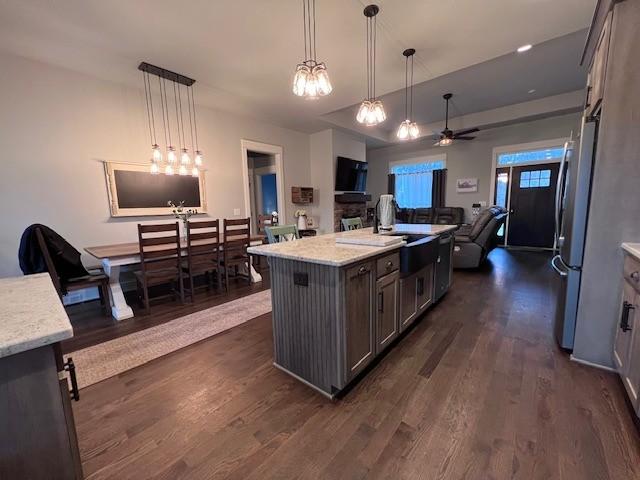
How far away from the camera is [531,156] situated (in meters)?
5.84

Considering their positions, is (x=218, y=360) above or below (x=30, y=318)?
below

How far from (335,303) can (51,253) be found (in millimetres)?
2939

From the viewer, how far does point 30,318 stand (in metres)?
0.77

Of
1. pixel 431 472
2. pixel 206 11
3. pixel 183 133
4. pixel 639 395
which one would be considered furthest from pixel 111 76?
pixel 639 395

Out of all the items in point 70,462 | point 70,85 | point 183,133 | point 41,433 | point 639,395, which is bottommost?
point 639,395

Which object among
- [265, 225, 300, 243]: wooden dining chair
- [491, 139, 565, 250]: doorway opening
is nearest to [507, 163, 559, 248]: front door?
[491, 139, 565, 250]: doorway opening

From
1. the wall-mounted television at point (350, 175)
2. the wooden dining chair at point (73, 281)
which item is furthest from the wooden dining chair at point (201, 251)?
the wall-mounted television at point (350, 175)

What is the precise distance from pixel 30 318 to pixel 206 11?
268 cm

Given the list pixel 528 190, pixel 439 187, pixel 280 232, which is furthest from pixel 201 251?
pixel 528 190

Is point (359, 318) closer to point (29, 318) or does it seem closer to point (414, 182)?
point (29, 318)

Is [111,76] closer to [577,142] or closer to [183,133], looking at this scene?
[183,133]

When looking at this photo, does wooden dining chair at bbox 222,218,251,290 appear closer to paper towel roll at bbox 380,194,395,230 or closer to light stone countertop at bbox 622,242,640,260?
paper towel roll at bbox 380,194,395,230

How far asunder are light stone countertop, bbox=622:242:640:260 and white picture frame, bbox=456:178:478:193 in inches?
215

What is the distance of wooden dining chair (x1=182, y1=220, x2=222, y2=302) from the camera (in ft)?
10.6
